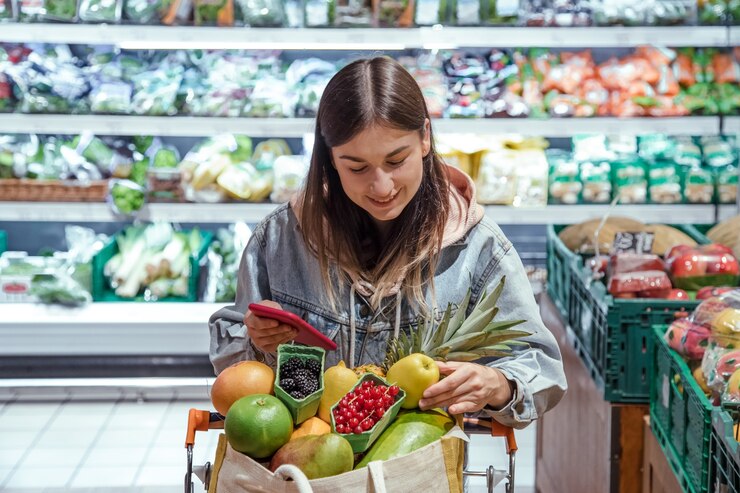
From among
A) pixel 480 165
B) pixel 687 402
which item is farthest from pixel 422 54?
pixel 687 402

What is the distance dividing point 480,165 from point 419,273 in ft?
9.72

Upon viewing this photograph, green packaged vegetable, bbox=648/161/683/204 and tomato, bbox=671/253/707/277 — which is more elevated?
green packaged vegetable, bbox=648/161/683/204

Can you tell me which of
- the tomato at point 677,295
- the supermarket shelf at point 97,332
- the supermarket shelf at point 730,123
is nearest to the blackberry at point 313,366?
the tomato at point 677,295

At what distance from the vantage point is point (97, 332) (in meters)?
4.47

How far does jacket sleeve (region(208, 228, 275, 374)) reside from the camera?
6.13 ft

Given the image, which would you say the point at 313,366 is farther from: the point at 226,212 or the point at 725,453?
the point at 226,212

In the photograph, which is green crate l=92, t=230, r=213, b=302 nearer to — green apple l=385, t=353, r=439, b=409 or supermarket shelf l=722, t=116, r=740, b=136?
supermarket shelf l=722, t=116, r=740, b=136

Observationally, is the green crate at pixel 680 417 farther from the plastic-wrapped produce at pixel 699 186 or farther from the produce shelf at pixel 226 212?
the plastic-wrapped produce at pixel 699 186

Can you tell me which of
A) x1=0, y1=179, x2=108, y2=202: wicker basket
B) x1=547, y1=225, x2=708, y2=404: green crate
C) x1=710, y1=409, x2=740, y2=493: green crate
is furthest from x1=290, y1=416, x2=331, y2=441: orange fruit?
x1=0, y1=179, x2=108, y2=202: wicker basket

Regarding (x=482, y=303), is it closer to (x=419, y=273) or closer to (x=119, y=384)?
(x=419, y=273)

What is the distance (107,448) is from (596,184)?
96.7 inches

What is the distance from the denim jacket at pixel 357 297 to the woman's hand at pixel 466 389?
0.14 metres

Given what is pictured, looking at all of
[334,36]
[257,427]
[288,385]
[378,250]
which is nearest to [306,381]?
[288,385]

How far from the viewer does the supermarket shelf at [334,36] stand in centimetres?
444
